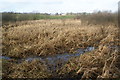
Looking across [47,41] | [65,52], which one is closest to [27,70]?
[65,52]

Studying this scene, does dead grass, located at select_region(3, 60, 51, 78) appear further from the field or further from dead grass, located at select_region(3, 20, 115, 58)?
dead grass, located at select_region(3, 20, 115, 58)

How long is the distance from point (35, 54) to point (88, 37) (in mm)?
3634

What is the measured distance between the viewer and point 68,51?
8.81 metres

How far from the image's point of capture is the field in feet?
20.8

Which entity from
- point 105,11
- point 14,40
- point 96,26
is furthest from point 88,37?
point 14,40

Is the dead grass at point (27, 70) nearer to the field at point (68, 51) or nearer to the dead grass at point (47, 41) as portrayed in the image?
the field at point (68, 51)

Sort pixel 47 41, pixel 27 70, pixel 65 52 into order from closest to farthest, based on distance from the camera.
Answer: pixel 27 70, pixel 65 52, pixel 47 41

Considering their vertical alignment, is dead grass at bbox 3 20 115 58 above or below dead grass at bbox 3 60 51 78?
above

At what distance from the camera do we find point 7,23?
1449 cm

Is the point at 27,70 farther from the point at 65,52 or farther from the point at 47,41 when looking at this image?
the point at 47,41

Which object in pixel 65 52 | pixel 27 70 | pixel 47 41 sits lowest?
pixel 27 70

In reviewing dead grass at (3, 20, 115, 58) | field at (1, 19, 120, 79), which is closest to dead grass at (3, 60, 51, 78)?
field at (1, 19, 120, 79)

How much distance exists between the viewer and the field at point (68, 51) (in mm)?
6336

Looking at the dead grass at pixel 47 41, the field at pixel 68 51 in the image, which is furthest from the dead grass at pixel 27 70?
the dead grass at pixel 47 41
